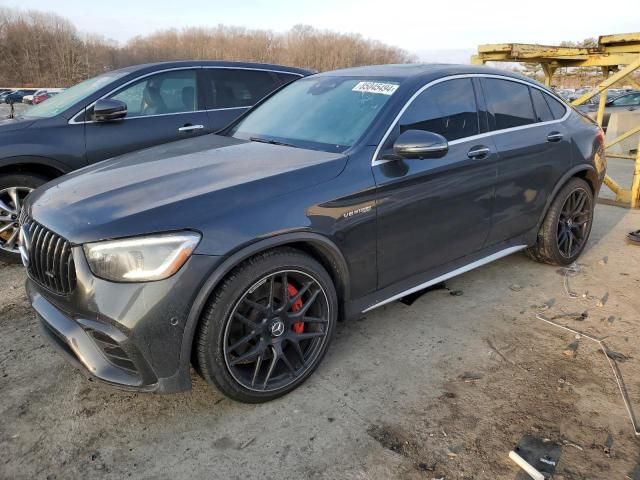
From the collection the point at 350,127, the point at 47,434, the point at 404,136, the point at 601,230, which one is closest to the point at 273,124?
the point at 350,127

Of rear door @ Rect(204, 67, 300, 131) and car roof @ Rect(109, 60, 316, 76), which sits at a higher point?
car roof @ Rect(109, 60, 316, 76)

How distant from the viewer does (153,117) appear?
16.5 ft

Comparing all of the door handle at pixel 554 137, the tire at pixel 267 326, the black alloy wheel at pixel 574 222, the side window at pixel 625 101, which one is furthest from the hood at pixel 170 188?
the side window at pixel 625 101

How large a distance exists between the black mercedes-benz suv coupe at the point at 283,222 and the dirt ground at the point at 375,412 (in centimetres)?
28

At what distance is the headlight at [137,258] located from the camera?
2217mm

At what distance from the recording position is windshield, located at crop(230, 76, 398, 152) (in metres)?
3.14

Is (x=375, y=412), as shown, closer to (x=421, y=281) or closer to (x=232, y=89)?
(x=421, y=281)

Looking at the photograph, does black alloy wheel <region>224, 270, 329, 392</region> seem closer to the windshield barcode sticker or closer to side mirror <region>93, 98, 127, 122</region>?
the windshield barcode sticker

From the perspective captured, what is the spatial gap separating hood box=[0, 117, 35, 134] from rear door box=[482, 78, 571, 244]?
3.93 meters

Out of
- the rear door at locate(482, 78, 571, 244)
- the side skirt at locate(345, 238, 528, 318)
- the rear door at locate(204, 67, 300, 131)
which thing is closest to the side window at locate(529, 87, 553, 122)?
the rear door at locate(482, 78, 571, 244)

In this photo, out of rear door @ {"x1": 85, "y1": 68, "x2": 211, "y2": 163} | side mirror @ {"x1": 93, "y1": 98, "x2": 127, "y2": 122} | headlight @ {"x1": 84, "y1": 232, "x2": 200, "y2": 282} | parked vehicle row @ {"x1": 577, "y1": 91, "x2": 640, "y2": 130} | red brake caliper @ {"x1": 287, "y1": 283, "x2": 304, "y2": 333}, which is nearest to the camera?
headlight @ {"x1": 84, "y1": 232, "x2": 200, "y2": 282}

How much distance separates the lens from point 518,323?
3590mm

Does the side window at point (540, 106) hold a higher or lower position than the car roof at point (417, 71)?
lower

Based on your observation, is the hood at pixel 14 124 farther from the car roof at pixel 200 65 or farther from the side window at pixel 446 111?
the side window at pixel 446 111
